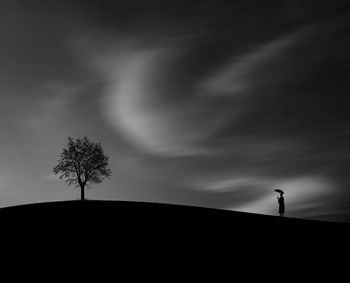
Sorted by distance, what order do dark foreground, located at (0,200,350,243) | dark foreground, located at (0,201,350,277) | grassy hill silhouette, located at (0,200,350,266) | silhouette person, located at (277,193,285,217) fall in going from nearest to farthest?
1. dark foreground, located at (0,201,350,277)
2. grassy hill silhouette, located at (0,200,350,266)
3. dark foreground, located at (0,200,350,243)
4. silhouette person, located at (277,193,285,217)

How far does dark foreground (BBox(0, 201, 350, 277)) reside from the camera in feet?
88.2

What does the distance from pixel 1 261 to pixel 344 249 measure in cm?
2231

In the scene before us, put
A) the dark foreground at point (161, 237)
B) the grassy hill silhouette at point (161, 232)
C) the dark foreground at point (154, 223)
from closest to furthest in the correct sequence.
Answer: the dark foreground at point (161, 237), the grassy hill silhouette at point (161, 232), the dark foreground at point (154, 223)

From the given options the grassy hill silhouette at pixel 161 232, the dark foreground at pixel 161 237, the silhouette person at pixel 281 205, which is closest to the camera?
the dark foreground at pixel 161 237

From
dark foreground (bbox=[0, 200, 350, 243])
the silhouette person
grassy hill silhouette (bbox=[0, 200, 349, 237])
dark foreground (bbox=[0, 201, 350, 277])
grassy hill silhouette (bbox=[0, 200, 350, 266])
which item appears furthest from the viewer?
the silhouette person

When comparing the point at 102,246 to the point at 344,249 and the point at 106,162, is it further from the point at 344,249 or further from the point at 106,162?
the point at 106,162

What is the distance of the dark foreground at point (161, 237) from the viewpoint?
26.9 meters

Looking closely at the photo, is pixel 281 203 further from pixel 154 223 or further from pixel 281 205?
pixel 154 223

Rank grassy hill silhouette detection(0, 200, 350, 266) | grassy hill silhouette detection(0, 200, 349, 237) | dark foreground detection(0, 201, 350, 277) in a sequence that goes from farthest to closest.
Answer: grassy hill silhouette detection(0, 200, 349, 237) → grassy hill silhouette detection(0, 200, 350, 266) → dark foreground detection(0, 201, 350, 277)

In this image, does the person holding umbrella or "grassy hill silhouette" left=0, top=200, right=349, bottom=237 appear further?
the person holding umbrella

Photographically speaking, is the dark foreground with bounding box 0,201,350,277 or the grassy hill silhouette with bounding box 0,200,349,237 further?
the grassy hill silhouette with bounding box 0,200,349,237

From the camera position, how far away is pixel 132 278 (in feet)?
79.2

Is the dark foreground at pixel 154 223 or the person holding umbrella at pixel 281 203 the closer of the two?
the dark foreground at pixel 154 223

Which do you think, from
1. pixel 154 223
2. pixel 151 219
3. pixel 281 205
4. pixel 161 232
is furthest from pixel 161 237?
pixel 281 205
